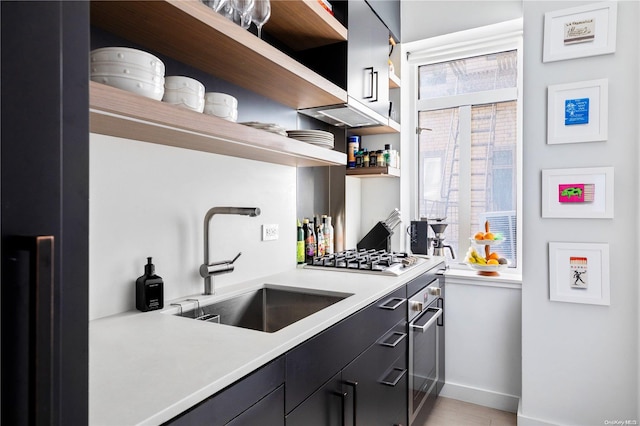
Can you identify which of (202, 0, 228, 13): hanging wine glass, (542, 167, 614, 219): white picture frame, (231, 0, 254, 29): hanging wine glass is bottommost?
(542, 167, 614, 219): white picture frame

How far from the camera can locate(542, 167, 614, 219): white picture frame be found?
2.05m

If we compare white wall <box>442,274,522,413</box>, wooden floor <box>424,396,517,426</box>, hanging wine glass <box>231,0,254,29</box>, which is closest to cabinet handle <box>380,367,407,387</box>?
wooden floor <box>424,396,517,426</box>

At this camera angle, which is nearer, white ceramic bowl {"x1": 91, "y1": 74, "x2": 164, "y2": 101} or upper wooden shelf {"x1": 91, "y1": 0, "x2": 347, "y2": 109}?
Result: white ceramic bowl {"x1": 91, "y1": 74, "x2": 164, "y2": 101}

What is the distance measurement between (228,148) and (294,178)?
0.77m

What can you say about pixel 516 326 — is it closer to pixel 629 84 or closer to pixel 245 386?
pixel 629 84

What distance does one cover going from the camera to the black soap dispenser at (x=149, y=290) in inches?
51.7

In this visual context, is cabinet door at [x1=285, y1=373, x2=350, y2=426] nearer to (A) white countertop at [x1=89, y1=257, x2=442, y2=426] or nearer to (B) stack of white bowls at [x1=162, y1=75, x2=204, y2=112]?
(A) white countertop at [x1=89, y1=257, x2=442, y2=426]

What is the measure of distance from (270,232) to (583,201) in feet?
5.49

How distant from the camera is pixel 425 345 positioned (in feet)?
7.44

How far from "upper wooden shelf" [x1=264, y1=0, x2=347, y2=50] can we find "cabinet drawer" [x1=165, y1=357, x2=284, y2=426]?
1.42 meters

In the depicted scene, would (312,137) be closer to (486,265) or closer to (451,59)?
(486,265)

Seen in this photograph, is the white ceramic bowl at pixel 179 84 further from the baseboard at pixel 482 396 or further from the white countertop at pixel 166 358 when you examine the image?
the baseboard at pixel 482 396

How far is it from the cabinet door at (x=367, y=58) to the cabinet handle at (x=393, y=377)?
1.37 meters

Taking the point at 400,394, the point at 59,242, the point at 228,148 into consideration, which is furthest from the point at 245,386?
the point at 400,394
